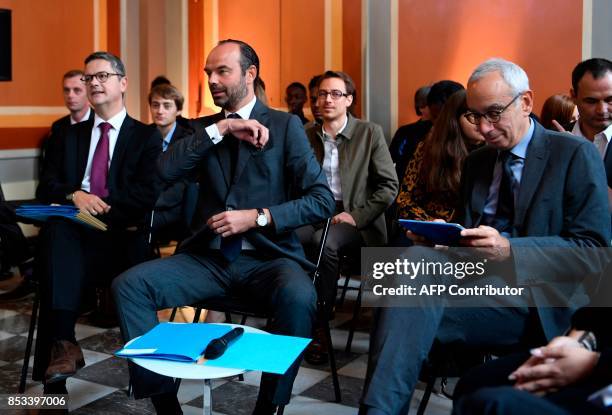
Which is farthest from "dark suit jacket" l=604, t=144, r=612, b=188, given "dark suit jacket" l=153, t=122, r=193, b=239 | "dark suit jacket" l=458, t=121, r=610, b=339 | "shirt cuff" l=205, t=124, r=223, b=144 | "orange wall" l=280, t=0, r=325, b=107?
"orange wall" l=280, t=0, r=325, b=107

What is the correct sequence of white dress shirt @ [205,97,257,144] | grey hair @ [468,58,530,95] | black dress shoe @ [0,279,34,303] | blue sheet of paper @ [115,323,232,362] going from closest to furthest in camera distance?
blue sheet of paper @ [115,323,232,362] → grey hair @ [468,58,530,95] → white dress shirt @ [205,97,257,144] → black dress shoe @ [0,279,34,303]

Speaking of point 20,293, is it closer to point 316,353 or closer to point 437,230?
point 316,353

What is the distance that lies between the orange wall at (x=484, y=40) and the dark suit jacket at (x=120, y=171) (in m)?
2.83

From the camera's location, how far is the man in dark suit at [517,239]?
7.24ft

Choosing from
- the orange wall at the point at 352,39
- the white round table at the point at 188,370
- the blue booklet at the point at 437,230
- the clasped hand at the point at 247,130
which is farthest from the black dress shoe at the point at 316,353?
the orange wall at the point at 352,39

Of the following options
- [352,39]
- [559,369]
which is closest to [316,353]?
[559,369]

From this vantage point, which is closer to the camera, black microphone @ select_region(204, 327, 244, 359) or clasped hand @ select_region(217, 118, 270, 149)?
black microphone @ select_region(204, 327, 244, 359)

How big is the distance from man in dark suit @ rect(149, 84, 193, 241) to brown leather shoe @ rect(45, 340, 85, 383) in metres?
0.73

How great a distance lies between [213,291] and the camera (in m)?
2.89

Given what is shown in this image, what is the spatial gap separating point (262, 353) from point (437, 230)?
2.13 ft

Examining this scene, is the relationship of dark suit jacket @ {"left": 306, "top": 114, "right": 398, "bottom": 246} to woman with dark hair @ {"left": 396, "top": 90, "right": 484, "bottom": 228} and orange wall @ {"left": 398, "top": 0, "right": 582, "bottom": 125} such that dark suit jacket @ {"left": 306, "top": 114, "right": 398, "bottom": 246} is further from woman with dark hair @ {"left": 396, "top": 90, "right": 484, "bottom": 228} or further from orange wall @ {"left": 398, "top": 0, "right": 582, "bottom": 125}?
orange wall @ {"left": 398, "top": 0, "right": 582, "bottom": 125}

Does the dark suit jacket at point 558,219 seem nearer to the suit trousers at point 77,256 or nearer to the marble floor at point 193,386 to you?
the marble floor at point 193,386

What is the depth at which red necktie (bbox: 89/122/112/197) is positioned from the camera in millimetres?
3660

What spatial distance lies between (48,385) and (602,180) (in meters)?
2.15
